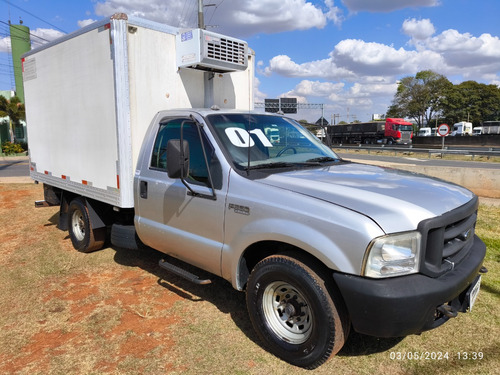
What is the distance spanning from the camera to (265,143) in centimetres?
370

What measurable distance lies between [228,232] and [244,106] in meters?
3.19

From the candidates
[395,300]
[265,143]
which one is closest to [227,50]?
[265,143]

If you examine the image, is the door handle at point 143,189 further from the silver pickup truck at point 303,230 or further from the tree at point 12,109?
the tree at point 12,109

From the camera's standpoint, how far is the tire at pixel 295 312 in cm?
261

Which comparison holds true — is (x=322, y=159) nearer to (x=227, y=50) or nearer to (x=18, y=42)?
(x=227, y=50)

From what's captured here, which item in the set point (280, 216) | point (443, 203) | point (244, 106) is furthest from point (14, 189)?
point (443, 203)

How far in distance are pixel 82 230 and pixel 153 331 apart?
119 inches

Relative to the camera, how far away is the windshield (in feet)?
11.2

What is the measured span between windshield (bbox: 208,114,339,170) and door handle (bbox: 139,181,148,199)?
112cm

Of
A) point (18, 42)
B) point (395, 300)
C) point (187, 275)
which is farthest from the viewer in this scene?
point (18, 42)

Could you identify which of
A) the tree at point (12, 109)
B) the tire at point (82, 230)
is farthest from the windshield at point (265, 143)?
the tree at point (12, 109)

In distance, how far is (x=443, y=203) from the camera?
9.01ft

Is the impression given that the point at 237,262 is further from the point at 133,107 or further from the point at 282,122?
the point at 133,107

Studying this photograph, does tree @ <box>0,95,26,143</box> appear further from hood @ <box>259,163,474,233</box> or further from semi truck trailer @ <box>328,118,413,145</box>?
hood @ <box>259,163,474,233</box>
